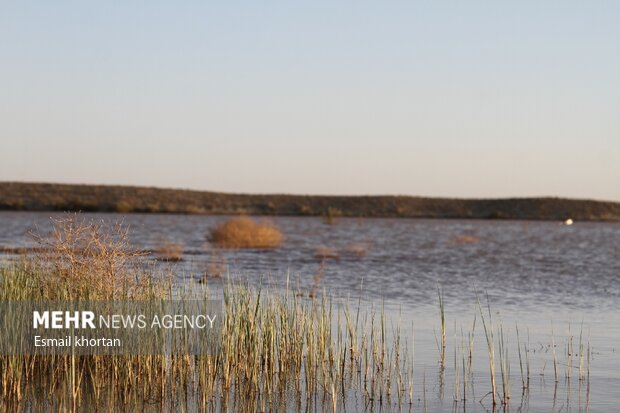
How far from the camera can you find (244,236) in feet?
116

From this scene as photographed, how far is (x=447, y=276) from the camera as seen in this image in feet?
77.9

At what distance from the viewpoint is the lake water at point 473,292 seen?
1000cm

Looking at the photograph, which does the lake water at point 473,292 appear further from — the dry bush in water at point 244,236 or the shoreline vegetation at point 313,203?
the shoreline vegetation at point 313,203

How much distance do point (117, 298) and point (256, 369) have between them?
170 centimetres

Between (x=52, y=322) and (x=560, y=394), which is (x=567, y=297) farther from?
(x=52, y=322)

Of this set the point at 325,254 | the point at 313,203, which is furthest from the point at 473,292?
the point at 313,203

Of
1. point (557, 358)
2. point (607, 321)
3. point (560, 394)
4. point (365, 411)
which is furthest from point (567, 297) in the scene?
point (365, 411)

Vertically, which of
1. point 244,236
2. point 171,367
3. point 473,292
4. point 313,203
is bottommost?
point 473,292

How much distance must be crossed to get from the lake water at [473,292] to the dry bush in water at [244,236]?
2.17 ft

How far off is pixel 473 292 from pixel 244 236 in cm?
1676

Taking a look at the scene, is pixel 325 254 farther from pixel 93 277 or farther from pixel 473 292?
pixel 93 277

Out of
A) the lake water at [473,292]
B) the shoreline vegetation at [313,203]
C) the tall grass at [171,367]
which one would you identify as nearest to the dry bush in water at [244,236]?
the lake water at [473,292]

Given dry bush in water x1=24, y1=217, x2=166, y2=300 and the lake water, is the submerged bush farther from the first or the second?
the lake water

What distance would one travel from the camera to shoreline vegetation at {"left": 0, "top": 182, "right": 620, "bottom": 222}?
103 metres
